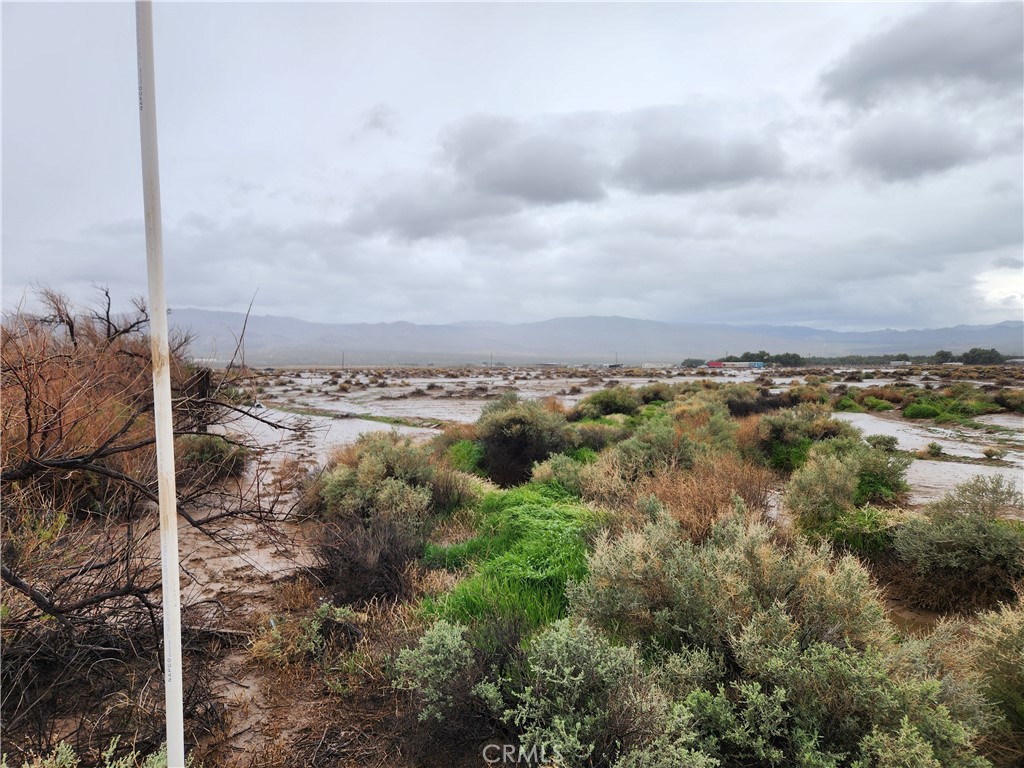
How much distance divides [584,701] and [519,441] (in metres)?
9.46

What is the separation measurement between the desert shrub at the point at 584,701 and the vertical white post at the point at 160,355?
5.81 ft

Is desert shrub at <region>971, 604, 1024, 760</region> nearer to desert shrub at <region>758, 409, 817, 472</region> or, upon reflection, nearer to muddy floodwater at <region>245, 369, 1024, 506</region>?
muddy floodwater at <region>245, 369, 1024, 506</region>

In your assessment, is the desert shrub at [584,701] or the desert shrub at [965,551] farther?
the desert shrub at [965,551]

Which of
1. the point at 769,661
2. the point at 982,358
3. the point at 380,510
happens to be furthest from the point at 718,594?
the point at 982,358

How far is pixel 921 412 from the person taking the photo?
66.3ft

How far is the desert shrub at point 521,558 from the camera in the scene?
4.95m

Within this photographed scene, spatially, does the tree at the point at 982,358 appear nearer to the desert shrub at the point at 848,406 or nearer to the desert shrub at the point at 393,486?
the desert shrub at the point at 848,406

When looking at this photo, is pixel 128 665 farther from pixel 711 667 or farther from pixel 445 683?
pixel 711 667

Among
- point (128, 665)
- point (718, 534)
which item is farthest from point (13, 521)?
point (718, 534)

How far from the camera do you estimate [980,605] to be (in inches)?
217

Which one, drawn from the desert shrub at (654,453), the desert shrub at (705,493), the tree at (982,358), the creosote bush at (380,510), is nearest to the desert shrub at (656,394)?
the desert shrub at (654,453)

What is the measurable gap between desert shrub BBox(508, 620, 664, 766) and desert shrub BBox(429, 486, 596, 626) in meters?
1.26

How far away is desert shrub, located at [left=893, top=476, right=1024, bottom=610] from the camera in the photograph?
5.54m

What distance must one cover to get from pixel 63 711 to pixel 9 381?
8.22 ft
